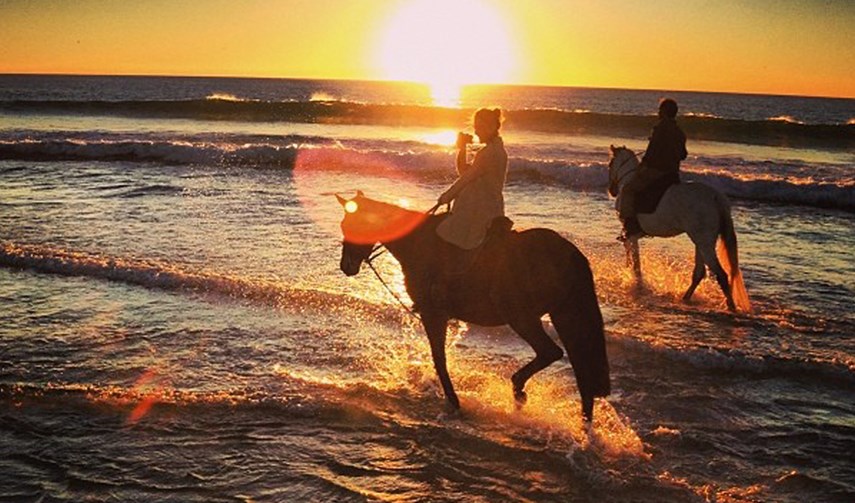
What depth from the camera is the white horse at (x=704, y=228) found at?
10.1m

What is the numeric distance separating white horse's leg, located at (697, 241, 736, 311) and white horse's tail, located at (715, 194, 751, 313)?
0.06m

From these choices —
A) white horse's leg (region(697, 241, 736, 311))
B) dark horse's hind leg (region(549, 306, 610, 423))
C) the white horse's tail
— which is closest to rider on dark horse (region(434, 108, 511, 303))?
dark horse's hind leg (region(549, 306, 610, 423))

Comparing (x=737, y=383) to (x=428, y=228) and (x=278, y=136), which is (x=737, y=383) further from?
(x=278, y=136)

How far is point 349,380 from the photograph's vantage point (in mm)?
7633

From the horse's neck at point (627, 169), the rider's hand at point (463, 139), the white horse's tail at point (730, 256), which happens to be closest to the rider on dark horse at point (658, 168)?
the horse's neck at point (627, 169)

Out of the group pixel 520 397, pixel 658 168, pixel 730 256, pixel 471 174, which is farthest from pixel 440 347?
pixel 658 168

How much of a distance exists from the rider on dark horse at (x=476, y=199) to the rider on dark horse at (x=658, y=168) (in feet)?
17.6

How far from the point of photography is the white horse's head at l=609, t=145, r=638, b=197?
11.8 meters

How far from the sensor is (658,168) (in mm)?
11125

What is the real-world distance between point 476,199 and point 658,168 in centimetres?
584

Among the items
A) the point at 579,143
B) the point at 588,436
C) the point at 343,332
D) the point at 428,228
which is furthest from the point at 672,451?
the point at 579,143

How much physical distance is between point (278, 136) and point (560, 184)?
19.3 m

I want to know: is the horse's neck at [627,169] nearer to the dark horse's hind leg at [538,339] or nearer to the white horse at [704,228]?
the white horse at [704,228]

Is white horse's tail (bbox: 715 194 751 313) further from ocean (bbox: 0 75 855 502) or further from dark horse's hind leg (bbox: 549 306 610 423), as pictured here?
dark horse's hind leg (bbox: 549 306 610 423)
